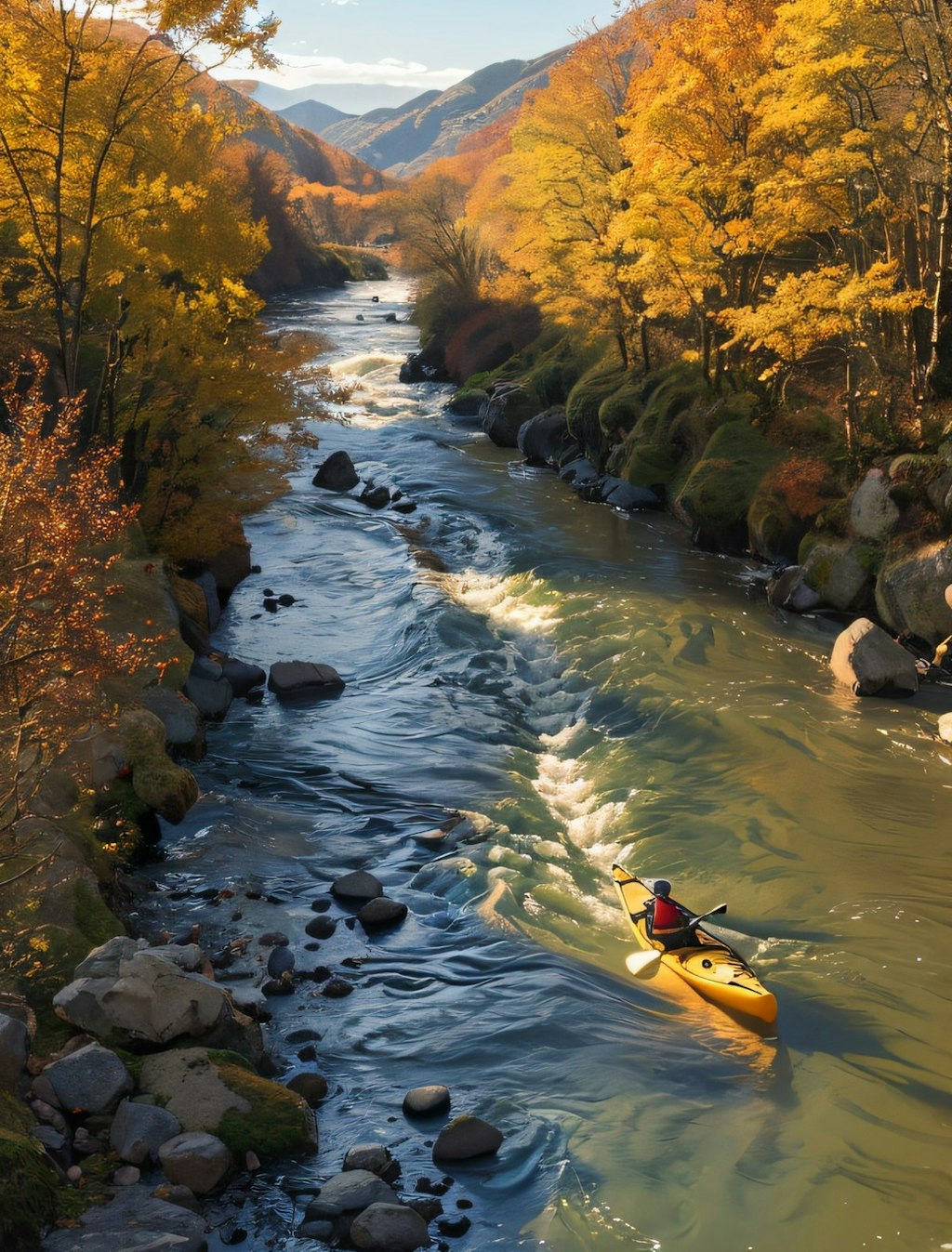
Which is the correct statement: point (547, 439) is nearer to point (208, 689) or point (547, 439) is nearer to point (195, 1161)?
point (208, 689)

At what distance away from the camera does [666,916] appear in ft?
34.8

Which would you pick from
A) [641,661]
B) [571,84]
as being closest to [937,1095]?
[641,661]

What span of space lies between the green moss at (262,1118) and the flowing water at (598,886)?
0.28 m

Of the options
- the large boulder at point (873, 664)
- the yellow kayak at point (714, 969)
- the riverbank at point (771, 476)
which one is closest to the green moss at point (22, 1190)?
the yellow kayak at point (714, 969)

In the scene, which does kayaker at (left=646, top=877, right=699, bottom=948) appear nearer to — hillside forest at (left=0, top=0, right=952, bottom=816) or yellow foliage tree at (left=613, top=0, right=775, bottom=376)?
hillside forest at (left=0, top=0, right=952, bottom=816)

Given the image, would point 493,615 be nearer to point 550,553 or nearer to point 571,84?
point 550,553

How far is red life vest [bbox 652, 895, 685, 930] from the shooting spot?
34.8 feet

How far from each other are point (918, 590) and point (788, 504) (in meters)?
4.81

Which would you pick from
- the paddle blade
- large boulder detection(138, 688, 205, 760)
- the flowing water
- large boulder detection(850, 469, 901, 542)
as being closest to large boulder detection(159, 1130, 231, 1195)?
the flowing water

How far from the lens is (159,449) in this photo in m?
20.2

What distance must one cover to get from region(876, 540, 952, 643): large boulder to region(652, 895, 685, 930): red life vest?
9.41 metres

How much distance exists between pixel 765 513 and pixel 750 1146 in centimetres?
1635

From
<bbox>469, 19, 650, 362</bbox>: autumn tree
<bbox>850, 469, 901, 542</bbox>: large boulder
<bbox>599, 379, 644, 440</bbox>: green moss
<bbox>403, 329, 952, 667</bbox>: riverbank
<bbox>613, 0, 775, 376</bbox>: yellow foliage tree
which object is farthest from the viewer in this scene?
<bbox>469, 19, 650, 362</bbox>: autumn tree

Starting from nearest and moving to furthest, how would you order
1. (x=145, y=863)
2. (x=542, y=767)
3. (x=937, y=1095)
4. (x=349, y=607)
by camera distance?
(x=937, y=1095) < (x=145, y=863) < (x=542, y=767) < (x=349, y=607)
